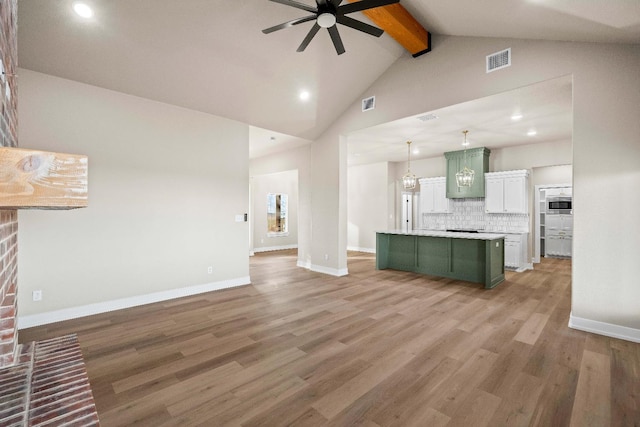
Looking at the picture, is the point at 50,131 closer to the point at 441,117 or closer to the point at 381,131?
the point at 381,131

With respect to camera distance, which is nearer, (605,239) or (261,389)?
(261,389)

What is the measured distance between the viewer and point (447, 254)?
5.77 meters

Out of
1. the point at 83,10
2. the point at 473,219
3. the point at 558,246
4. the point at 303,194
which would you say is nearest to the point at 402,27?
the point at 83,10

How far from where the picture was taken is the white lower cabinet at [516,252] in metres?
6.59

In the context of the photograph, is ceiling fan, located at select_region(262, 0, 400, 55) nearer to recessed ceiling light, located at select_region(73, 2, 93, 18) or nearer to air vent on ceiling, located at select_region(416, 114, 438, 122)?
recessed ceiling light, located at select_region(73, 2, 93, 18)

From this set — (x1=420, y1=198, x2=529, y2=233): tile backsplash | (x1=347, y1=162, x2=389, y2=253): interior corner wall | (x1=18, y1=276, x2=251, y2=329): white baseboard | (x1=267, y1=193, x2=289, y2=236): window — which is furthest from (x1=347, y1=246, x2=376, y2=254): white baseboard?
(x1=18, y1=276, x2=251, y2=329): white baseboard

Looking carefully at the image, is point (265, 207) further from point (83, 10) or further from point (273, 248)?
point (83, 10)

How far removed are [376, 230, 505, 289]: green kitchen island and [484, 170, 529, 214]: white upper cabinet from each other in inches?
67.7

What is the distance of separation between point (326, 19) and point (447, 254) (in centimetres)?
472

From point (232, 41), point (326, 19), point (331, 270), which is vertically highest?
point (232, 41)

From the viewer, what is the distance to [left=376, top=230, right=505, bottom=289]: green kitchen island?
5257 millimetres

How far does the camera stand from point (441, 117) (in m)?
4.96

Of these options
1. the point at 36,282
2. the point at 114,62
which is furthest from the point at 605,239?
the point at 36,282

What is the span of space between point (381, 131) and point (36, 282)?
5824mm
